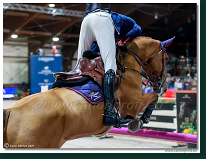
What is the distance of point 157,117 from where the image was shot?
409 cm

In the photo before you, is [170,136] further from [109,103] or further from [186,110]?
[186,110]

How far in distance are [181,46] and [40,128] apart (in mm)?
3533

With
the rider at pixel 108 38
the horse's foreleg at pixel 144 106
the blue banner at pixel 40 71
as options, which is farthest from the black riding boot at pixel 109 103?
the blue banner at pixel 40 71

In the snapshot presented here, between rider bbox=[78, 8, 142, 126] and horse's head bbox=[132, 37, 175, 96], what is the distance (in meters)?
0.28

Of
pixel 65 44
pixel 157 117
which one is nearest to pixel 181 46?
pixel 157 117

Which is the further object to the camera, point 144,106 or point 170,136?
point 170,136

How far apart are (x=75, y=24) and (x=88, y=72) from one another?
117 inches

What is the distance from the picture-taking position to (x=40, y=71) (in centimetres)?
370

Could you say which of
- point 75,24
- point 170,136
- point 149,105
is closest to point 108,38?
point 149,105

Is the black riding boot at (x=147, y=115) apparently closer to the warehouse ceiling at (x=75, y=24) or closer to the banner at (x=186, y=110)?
the warehouse ceiling at (x=75, y=24)

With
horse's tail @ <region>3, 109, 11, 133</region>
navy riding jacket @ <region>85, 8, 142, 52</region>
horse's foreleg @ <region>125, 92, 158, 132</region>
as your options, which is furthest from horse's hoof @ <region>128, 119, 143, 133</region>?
horse's tail @ <region>3, 109, 11, 133</region>

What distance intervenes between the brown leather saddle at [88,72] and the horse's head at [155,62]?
0.63 metres

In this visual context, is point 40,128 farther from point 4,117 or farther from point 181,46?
point 181,46

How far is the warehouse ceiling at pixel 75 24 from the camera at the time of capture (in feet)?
12.5
